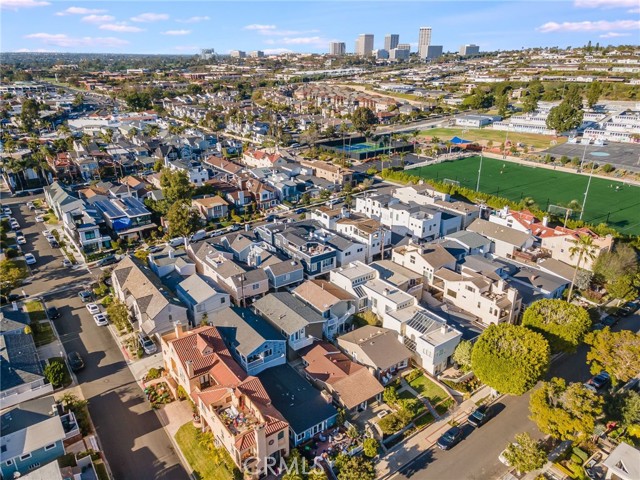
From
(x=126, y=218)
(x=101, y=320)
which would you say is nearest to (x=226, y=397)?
(x=101, y=320)

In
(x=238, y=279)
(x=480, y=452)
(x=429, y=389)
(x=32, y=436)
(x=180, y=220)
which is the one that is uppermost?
(x=180, y=220)

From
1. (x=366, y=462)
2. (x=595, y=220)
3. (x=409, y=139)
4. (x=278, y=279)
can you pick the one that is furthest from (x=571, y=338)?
(x=409, y=139)

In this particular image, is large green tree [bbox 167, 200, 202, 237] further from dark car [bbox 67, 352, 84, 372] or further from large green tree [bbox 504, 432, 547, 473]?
large green tree [bbox 504, 432, 547, 473]

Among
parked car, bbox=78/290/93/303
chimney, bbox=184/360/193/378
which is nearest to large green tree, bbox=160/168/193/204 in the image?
parked car, bbox=78/290/93/303

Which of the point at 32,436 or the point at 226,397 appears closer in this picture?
the point at 32,436

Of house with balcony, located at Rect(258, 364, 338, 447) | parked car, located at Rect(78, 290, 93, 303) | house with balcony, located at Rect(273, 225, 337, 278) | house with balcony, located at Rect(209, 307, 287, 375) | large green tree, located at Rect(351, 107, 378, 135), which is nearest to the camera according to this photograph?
house with balcony, located at Rect(258, 364, 338, 447)

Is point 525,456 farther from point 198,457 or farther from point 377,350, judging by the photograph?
point 198,457
